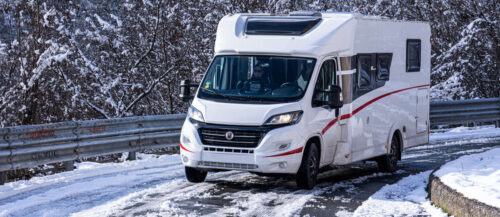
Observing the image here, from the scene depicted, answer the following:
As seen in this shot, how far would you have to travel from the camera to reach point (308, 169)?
33.2 ft

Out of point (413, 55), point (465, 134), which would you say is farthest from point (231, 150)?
point (465, 134)

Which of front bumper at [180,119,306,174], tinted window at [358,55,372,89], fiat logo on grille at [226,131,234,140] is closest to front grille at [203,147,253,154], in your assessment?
front bumper at [180,119,306,174]

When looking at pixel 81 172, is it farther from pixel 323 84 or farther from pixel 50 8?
pixel 50 8

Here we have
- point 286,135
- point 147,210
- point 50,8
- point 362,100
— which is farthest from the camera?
point 50,8

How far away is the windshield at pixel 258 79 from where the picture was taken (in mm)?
10148

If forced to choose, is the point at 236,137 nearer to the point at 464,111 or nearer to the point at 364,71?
the point at 364,71

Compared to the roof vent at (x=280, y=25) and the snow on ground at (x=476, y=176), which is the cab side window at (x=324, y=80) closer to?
the roof vent at (x=280, y=25)

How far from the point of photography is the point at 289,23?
10742mm

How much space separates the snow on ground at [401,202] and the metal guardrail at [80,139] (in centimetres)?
480

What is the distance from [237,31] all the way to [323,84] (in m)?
1.47

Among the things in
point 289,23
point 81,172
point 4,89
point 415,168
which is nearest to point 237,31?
point 289,23

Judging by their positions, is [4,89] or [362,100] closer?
[362,100]

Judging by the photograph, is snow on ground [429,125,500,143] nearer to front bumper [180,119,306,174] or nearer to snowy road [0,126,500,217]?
snowy road [0,126,500,217]

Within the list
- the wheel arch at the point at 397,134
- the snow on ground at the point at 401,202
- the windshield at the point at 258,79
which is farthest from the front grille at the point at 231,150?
the wheel arch at the point at 397,134
